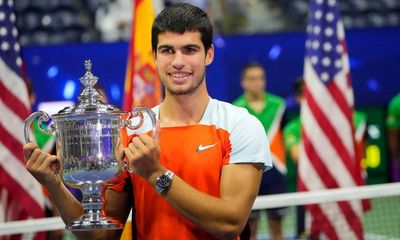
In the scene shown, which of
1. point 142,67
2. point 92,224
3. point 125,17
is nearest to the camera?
point 92,224

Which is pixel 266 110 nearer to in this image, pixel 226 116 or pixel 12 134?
pixel 12 134

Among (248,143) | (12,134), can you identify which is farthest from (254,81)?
(248,143)

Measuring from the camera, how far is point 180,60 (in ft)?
11.4

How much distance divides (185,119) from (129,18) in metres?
12.5

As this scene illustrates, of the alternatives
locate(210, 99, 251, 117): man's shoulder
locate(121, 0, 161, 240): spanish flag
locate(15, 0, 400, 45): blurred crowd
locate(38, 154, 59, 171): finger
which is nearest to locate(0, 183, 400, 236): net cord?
locate(121, 0, 161, 240): spanish flag

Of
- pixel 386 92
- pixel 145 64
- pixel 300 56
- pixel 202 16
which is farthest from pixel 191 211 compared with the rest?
pixel 386 92

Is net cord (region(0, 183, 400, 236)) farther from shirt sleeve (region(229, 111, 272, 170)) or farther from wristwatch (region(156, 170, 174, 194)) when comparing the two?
wristwatch (region(156, 170, 174, 194))

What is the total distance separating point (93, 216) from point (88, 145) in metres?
0.25

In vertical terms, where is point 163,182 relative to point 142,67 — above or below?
below

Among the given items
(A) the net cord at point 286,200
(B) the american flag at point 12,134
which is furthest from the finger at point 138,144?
(B) the american flag at point 12,134

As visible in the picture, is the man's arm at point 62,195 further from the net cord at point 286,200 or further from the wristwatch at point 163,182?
the net cord at point 286,200

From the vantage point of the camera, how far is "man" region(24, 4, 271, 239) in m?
3.43

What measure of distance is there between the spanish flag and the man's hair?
4.35 meters

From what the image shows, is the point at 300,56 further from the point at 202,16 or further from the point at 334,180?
the point at 202,16
